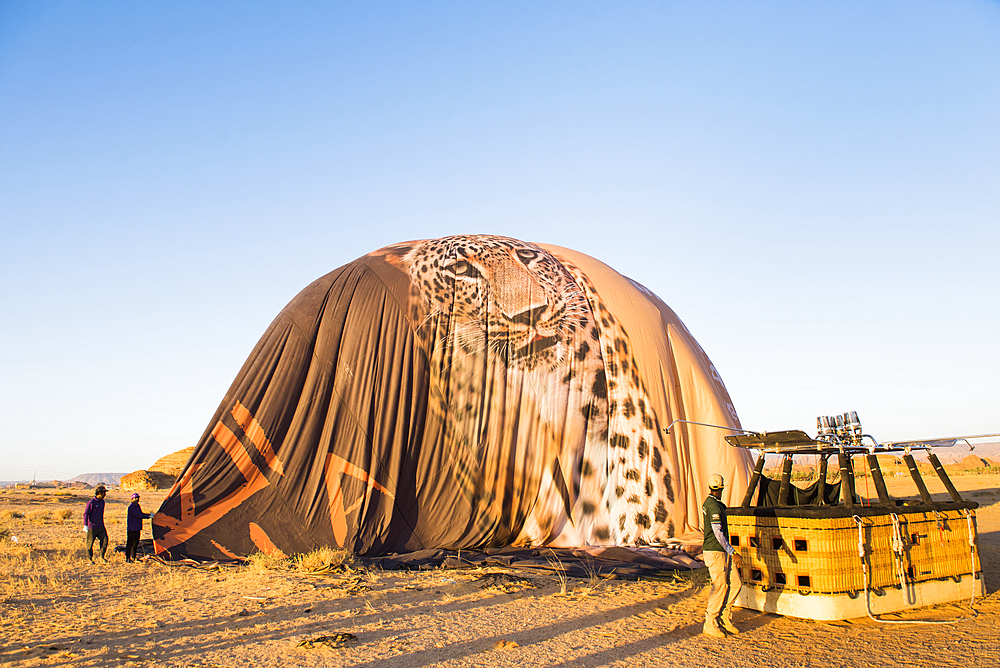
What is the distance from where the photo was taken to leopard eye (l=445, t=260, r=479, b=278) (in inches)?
418

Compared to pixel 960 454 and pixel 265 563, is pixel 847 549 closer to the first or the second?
pixel 265 563

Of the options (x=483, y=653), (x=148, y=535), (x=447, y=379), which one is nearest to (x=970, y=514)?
(x=483, y=653)

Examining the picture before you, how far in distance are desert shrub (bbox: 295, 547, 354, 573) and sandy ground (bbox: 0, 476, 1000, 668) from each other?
200mm

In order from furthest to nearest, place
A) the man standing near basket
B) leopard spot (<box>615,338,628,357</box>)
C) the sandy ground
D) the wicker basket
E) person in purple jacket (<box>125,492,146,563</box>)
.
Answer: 1. leopard spot (<box>615,338,628,357</box>)
2. person in purple jacket (<box>125,492,146,563</box>)
3. the wicker basket
4. the man standing near basket
5. the sandy ground

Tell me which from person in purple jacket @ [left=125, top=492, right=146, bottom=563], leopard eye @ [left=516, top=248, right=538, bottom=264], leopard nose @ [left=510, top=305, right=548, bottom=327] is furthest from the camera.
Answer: leopard eye @ [left=516, top=248, right=538, bottom=264]

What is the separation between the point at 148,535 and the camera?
12594 millimetres

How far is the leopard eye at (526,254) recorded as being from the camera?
10922 mm

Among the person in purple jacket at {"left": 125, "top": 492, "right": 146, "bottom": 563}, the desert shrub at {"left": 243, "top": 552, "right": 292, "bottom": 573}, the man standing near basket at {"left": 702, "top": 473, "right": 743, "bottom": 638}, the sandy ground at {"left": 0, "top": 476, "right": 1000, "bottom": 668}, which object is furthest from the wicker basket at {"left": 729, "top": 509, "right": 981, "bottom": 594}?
the person in purple jacket at {"left": 125, "top": 492, "right": 146, "bottom": 563}

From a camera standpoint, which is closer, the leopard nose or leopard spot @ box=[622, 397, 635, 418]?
leopard spot @ box=[622, 397, 635, 418]

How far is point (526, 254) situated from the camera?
36.2ft

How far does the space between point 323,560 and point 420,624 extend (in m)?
2.77

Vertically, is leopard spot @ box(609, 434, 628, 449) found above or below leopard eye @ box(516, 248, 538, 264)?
below

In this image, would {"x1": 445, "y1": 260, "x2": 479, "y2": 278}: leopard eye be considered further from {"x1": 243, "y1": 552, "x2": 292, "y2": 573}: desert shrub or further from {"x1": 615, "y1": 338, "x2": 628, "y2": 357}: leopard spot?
{"x1": 243, "y1": 552, "x2": 292, "y2": 573}: desert shrub

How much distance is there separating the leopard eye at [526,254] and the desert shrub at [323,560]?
5.13 m
